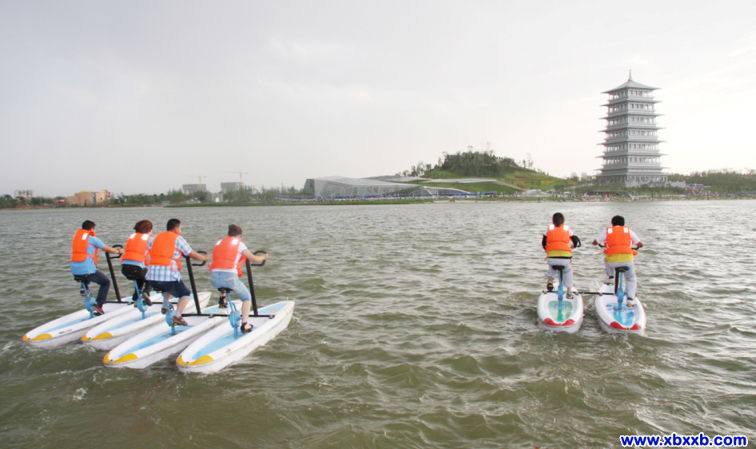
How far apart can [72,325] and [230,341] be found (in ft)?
14.3

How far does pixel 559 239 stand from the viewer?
10273 mm

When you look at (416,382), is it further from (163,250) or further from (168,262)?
(163,250)

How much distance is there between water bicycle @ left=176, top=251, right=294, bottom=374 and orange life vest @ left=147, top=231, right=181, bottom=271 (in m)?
1.43

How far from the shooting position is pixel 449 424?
628 cm

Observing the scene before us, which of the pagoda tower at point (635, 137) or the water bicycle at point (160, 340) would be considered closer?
the water bicycle at point (160, 340)

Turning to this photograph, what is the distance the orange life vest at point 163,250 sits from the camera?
8664 mm

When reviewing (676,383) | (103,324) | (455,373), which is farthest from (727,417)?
(103,324)

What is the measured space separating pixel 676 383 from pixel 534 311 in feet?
14.8

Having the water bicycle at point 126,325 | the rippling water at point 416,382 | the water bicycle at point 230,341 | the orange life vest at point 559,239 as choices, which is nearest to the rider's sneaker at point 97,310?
the water bicycle at point 126,325

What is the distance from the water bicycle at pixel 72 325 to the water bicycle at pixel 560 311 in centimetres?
1072

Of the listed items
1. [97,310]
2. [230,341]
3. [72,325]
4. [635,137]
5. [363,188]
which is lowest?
[230,341]

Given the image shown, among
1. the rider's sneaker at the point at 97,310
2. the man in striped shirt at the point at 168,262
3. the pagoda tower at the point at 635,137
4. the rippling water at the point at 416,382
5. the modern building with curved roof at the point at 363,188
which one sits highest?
the pagoda tower at the point at 635,137

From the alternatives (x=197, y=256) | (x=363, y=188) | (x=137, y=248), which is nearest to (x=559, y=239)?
(x=197, y=256)

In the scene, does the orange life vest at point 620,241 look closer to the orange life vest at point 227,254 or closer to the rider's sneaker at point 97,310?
the orange life vest at point 227,254
